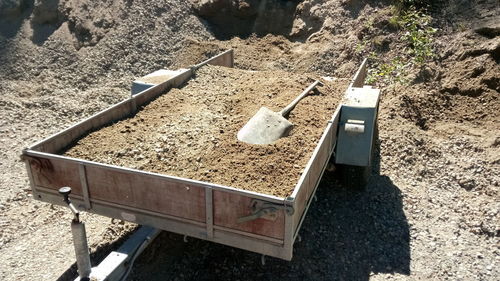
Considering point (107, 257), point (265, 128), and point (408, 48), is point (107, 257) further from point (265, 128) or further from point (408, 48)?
point (408, 48)

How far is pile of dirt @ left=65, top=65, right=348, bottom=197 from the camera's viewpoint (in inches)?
176

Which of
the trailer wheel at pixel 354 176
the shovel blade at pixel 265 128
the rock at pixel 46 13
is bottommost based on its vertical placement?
the trailer wheel at pixel 354 176

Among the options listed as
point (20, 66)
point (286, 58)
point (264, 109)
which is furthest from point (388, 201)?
point (20, 66)

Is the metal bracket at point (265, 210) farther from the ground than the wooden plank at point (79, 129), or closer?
closer

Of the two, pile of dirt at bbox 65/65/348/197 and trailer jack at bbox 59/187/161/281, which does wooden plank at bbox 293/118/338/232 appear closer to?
pile of dirt at bbox 65/65/348/197

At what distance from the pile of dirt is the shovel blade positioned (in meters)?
0.11

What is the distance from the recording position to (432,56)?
8.73 meters

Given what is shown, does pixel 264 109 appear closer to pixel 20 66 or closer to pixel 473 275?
pixel 473 275

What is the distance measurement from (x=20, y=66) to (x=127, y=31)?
99.9 inches

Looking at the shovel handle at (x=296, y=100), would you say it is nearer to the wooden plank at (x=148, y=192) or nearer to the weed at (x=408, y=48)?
the wooden plank at (x=148, y=192)

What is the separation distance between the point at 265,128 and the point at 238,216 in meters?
1.54

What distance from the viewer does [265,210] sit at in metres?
3.65

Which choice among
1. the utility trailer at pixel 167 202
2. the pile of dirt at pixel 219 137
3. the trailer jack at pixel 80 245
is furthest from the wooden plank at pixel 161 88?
the trailer jack at pixel 80 245

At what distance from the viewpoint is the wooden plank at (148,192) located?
3.94 meters
